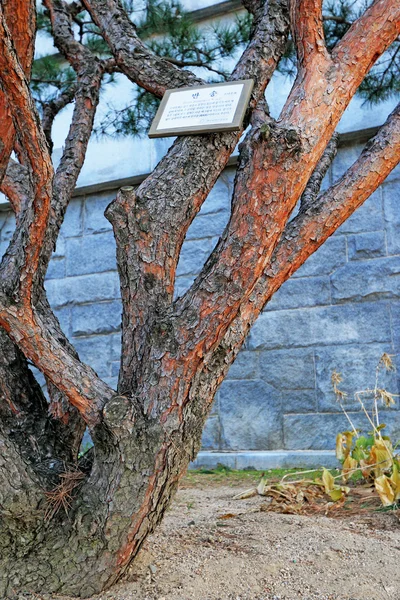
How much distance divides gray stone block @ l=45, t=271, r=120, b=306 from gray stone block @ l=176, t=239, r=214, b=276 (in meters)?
0.50

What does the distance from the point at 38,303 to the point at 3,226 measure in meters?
3.32

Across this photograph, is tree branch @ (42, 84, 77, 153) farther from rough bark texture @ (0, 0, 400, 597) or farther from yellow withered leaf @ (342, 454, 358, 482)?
yellow withered leaf @ (342, 454, 358, 482)

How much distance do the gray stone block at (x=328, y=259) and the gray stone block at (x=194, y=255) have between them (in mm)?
647

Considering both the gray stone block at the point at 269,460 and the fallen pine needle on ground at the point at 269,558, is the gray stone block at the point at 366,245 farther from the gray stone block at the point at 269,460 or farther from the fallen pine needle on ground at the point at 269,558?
the fallen pine needle on ground at the point at 269,558

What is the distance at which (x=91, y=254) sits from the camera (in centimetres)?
445

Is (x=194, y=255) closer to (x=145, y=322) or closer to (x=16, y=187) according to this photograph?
(x=16, y=187)

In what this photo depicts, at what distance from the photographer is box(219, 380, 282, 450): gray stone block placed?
12.3ft

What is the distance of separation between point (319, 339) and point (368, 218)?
0.77 meters

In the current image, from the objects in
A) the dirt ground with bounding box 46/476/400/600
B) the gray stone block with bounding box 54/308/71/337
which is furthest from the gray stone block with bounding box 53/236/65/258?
the dirt ground with bounding box 46/476/400/600

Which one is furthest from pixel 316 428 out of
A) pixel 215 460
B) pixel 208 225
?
pixel 208 225

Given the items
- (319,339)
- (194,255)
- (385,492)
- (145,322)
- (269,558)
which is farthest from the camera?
(194,255)

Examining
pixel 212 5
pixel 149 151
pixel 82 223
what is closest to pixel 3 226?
pixel 82 223

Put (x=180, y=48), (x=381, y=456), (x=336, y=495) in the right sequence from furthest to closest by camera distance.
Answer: (x=180, y=48)
(x=381, y=456)
(x=336, y=495)

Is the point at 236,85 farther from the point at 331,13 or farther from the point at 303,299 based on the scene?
the point at 303,299
